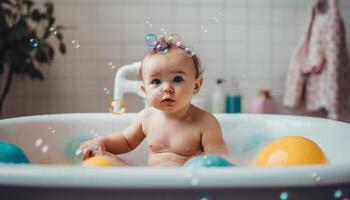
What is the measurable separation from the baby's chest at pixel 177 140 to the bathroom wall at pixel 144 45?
112cm

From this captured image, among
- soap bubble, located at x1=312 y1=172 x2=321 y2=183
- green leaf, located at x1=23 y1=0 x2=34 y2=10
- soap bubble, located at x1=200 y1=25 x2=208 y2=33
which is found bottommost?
soap bubble, located at x1=312 y1=172 x2=321 y2=183

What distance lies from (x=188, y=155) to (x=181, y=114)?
11 cm

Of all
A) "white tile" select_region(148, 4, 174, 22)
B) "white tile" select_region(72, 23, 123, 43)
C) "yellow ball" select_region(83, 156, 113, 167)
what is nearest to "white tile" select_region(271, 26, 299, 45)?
"white tile" select_region(148, 4, 174, 22)

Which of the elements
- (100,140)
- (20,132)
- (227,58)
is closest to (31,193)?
Answer: (100,140)

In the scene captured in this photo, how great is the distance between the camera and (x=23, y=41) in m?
2.21

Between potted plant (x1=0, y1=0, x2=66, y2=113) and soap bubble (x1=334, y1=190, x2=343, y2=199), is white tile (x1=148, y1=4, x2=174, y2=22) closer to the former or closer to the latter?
potted plant (x1=0, y1=0, x2=66, y2=113)

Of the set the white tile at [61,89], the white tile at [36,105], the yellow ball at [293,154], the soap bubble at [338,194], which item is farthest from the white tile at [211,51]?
the soap bubble at [338,194]

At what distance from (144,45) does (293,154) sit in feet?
4.84

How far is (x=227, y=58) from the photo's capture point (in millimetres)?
2551

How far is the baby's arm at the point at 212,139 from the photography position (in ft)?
4.31

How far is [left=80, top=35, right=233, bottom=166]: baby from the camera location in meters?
1.27

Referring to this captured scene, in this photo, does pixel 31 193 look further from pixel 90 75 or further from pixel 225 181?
pixel 90 75

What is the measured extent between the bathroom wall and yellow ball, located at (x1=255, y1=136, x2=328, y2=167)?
135 cm

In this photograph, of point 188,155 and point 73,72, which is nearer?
point 188,155
